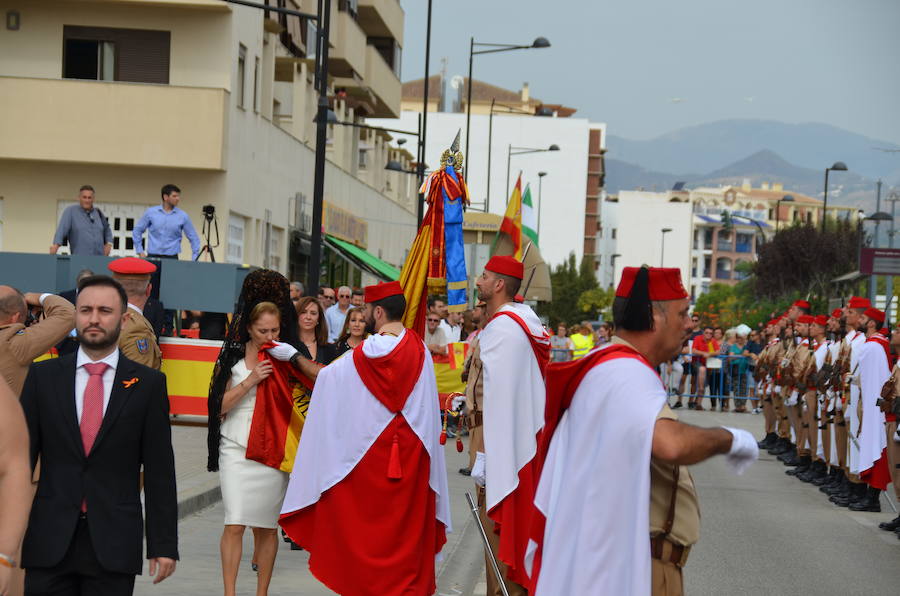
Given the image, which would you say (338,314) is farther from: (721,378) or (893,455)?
(721,378)

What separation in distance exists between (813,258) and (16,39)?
1934 inches

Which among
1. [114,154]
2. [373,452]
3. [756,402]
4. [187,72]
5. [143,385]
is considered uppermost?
[187,72]

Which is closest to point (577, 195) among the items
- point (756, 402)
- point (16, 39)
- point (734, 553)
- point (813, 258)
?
point (813, 258)

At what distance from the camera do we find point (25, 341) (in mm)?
6508

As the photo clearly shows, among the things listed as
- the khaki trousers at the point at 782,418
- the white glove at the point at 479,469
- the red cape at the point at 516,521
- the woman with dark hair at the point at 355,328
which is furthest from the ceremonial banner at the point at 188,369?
the khaki trousers at the point at 782,418

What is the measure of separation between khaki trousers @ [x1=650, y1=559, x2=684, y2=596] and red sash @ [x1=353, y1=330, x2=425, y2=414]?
11.1 ft

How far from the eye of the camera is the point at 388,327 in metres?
8.33

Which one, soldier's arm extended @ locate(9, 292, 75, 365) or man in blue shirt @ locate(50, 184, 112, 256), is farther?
man in blue shirt @ locate(50, 184, 112, 256)

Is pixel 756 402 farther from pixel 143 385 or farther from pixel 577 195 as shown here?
pixel 577 195

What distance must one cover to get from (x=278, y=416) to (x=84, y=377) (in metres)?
3.17

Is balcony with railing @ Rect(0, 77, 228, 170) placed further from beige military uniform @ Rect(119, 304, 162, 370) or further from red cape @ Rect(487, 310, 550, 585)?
red cape @ Rect(487, 310, 550, 585)

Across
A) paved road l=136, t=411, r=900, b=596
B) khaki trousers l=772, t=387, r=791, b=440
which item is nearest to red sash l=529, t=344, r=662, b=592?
paved road l=136, t=411, r=900, b=596

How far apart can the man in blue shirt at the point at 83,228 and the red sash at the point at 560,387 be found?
14.2 metres

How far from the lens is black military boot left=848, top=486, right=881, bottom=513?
51.0 feet
